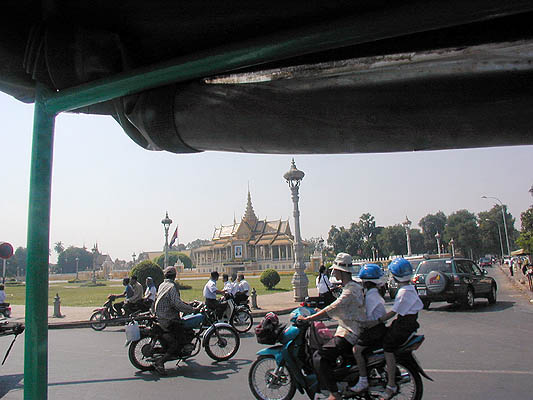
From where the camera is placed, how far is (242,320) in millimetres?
10859

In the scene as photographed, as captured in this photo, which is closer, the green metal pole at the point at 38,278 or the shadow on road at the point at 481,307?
the green metal pole at the point at 38,278

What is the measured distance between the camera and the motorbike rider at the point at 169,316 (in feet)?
19.9

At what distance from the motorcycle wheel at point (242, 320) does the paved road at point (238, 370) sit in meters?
1.11

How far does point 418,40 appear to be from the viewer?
1394mm

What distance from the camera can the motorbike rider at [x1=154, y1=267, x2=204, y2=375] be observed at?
6.07 m

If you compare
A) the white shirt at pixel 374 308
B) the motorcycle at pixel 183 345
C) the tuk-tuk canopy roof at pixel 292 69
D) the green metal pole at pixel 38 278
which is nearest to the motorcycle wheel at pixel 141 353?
the motorcycle at pixel 183 345

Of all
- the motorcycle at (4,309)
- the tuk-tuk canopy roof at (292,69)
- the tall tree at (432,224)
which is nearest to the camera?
the tuk-tuk canopy roof at (292,69)

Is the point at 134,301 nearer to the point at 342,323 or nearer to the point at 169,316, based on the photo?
the point at 169,316

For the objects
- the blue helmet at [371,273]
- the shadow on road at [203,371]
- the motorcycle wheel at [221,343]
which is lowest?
the shadow on road at [203,371]

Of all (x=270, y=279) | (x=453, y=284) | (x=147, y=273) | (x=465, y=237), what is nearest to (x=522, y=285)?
(x=453, y=284)

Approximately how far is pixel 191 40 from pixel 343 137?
2.31 feet

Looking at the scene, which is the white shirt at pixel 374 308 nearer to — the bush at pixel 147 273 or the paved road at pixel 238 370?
the paved road at pixel 238 370

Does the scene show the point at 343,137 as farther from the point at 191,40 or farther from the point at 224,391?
the point at 224,391

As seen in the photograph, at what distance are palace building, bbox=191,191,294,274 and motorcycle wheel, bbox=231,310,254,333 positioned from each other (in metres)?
60.4
